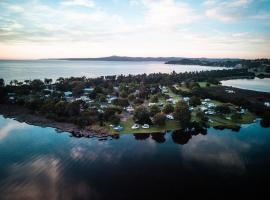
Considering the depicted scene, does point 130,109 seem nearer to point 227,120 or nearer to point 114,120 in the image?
point 114,120

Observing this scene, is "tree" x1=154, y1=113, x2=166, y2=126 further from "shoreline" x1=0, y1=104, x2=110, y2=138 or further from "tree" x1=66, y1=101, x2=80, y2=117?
"tree" x1=66, y1=101, x2=80, y2=117

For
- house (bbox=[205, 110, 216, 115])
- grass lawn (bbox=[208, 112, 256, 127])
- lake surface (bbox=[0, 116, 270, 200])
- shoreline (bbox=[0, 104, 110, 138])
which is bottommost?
lake surface (bbox=[0, 116, 270, 200])

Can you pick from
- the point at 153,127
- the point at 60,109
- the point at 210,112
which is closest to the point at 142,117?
the point at 153,127

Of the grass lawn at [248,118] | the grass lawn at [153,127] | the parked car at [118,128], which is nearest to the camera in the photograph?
→ the grass lawn at [153,127]

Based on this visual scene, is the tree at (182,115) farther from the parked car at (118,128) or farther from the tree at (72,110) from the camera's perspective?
the tree at (72,110)

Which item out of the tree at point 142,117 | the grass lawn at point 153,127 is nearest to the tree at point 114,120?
the grass lawn at point 153,127

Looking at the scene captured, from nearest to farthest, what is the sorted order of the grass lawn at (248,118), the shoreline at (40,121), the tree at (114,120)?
the shoreline at (40,121) → the tree at (114,120) → the grass lawn at (248,118)

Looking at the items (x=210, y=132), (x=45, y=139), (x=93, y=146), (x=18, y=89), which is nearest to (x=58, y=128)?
(x=45, y=139)

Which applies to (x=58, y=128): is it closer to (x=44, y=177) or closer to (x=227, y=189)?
(x=44, y=177)

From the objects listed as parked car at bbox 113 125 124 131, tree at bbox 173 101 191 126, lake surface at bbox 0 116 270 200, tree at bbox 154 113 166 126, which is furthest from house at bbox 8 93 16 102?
tree at bbox 173 101 191 126
